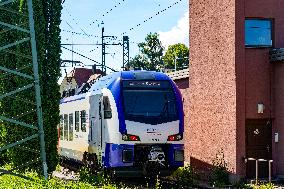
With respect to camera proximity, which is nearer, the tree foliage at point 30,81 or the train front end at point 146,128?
the train front end at point 146,128

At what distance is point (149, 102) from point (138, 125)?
3.40ft

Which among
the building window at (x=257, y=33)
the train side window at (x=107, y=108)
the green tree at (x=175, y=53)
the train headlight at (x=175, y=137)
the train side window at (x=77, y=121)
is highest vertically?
the green tree at (x=175, y=53)

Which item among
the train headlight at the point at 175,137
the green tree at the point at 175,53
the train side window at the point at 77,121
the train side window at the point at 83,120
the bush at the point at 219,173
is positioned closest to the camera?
the train headlight at the point at 175,137

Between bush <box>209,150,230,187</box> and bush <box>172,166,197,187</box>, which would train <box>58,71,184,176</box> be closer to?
bush <box>172,166,197,187</box>

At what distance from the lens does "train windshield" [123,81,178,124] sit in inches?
701

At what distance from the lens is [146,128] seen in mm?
17656

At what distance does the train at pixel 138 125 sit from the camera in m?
17.5

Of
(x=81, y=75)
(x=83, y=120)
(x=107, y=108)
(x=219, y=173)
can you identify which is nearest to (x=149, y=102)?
(x=107, y=108)

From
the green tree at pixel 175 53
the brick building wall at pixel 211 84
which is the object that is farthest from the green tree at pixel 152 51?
the brick building wall at pixel 211 84

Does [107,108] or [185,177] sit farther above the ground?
[107,108]

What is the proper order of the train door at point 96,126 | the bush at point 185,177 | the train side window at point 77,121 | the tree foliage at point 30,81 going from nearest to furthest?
the tree foliage at point 30,81, the train door at point 96,126, the bush at point 185,177, the train side window at point 77,121

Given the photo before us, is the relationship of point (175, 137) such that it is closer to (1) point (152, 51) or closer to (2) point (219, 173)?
(2) point (219, 173)

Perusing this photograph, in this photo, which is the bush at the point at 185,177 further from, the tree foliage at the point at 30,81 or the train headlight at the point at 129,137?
the tree foliage at the point at 30,81

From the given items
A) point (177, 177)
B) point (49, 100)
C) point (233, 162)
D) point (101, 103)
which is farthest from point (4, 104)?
point (233, 162)
